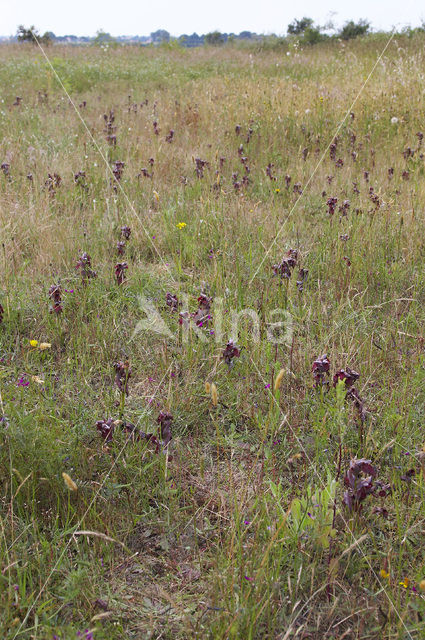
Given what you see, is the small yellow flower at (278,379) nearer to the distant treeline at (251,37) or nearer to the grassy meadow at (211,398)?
the grassy meadow at (211,398)

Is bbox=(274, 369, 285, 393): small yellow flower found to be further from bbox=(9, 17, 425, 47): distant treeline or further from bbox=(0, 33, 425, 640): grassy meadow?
bbox=(9, 17, 425, 47): distant treeline

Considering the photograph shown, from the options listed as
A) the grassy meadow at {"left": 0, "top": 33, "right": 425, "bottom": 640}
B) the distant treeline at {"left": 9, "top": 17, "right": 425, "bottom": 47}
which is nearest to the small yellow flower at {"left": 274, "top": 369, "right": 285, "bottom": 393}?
the grassy meadow at {"left": 0, "top": 33, "right": 425, "bottom": 640}

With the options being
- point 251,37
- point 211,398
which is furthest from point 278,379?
point 251,37

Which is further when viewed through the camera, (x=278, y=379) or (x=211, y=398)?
(x=211, y=398)

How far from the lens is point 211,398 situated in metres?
2.25

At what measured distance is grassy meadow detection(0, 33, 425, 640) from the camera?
1.44 meters

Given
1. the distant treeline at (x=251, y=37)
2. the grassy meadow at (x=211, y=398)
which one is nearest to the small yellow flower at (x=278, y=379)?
the grassy meadow at (x=211, y=398)

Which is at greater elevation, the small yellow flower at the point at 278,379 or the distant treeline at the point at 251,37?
the distant treeline at the point at 251,37

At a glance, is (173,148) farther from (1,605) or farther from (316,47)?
(316,47)

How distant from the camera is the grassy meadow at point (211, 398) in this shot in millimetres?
1444

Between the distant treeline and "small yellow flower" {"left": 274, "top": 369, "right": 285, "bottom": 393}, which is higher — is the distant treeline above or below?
above

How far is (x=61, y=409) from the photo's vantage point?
6.87ft

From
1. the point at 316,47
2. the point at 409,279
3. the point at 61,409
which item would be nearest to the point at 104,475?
the point at 61,409

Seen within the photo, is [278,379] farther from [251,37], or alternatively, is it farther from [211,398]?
[251,37]
